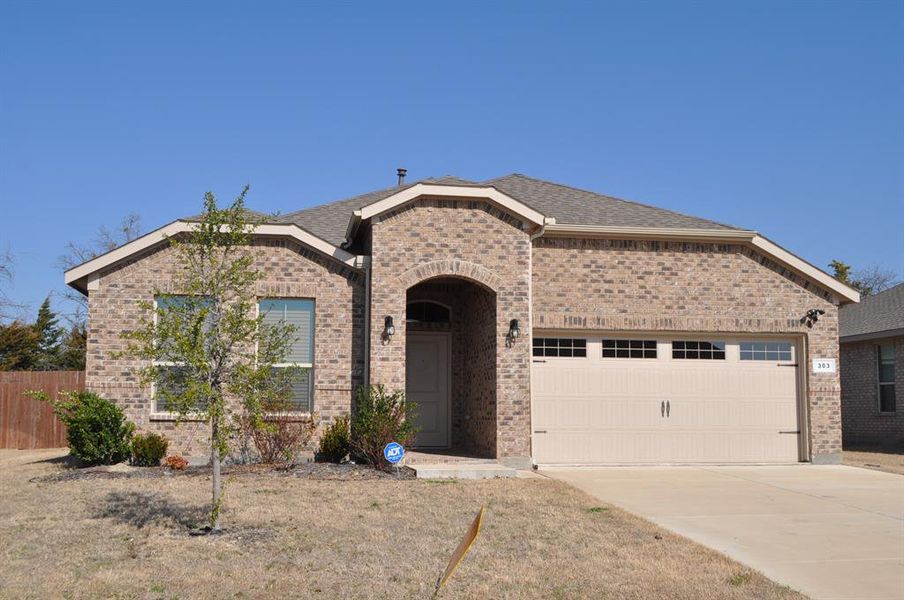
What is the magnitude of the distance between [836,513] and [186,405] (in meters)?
7.88

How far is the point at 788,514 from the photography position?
34.8 feet

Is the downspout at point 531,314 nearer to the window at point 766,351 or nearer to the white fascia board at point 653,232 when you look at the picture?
the white fascia board at point 653,232

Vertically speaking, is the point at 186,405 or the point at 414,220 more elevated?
the point at 414,220

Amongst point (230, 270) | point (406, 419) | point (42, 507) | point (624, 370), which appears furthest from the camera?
point (624, 370)

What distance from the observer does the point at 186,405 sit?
342 inches

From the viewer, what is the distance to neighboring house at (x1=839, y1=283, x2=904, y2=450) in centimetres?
2170

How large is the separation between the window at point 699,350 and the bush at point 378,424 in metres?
5.31

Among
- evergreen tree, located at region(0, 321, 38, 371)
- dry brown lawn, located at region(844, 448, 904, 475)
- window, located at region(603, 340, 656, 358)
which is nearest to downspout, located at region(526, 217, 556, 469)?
window, located at region(603, 340, 656, 358)

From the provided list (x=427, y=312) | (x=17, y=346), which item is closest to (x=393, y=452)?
(x=427, y=312)

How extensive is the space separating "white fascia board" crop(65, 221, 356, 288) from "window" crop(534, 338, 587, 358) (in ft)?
12.2

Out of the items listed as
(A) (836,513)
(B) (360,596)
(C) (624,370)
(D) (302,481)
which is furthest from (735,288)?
(B) (360,596)

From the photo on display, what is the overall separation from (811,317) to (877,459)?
4019 millimetres

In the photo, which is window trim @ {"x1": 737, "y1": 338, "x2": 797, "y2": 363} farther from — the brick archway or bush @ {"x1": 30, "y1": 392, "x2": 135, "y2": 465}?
bush @ {"x1": 30, "y1": 392, "x2": 135, "y2": 465}

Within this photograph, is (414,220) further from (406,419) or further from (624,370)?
(624,370)
